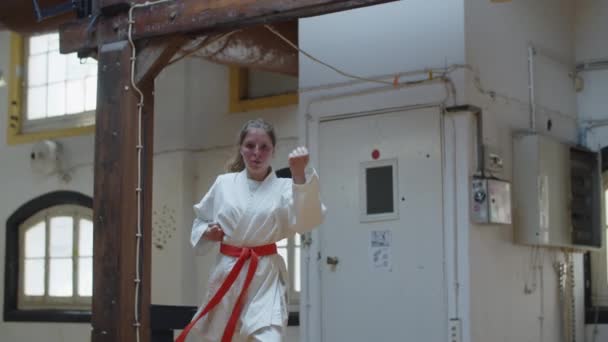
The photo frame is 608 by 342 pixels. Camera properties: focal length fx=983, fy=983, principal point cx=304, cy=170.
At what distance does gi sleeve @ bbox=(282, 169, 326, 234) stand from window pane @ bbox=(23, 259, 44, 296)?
7.47 m

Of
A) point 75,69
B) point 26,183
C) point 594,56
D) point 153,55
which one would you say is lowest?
point 26,183

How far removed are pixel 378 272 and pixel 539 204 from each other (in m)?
1.25

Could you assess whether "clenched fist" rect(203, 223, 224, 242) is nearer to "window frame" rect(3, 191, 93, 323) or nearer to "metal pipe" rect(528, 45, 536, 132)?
"metal pipe" rect(528, 45, 536, 132)

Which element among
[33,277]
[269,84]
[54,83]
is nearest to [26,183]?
[33,277]

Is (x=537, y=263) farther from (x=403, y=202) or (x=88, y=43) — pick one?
(x=88, y=43)

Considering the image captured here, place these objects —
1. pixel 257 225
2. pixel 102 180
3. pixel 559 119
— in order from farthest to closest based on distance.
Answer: pixel 559 119
pixel 102 180
pixel 257 225

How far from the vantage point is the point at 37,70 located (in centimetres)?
1169

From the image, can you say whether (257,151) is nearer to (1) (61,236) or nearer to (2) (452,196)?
(2) (452,196)

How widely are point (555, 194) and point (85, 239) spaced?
5773 millimetres

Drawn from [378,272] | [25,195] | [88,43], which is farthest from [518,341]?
[25,195]

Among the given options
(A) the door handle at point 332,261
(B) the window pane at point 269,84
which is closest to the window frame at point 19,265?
(B) the window pane at point 269,84

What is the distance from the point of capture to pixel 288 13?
5.47 meters

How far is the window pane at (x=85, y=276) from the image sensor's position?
11.0 m

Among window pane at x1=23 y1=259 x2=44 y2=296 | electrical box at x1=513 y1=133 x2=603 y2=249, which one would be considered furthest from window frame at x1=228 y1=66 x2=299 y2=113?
window pane at x1=23 y1=259 x2=44 y2=296
